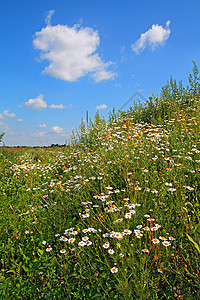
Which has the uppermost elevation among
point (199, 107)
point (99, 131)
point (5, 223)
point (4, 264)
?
point (199, 107)

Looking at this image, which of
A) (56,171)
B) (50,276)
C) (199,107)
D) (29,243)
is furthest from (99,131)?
(50,276)

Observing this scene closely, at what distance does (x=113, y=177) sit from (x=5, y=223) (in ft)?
6.37

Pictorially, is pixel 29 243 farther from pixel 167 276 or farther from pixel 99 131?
pixel 99 131

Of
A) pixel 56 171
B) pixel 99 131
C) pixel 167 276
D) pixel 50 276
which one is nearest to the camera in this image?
pixel 167 276

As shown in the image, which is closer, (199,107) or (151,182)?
(151,182)

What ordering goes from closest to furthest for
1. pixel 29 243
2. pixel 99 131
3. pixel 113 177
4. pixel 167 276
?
1. pixel 167 276
2. pixel 29 243
3. pixel 113 177
4. pixel 99 131

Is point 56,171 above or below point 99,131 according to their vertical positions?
below

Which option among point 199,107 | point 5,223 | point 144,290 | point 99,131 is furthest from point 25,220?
point 199,107

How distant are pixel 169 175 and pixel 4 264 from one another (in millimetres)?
2673

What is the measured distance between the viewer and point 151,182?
3453 mm

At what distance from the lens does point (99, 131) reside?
705cm

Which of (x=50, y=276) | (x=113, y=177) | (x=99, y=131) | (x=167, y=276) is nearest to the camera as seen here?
(x=167, y=276)

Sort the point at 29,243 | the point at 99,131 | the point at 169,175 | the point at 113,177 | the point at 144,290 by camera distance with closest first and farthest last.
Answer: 1. the point at 144,290
2. the point at 29,243
3. the point at 169,175
4. the point at 113,177
5. the point at 99,131

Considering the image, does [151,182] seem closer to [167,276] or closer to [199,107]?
[167,276]
